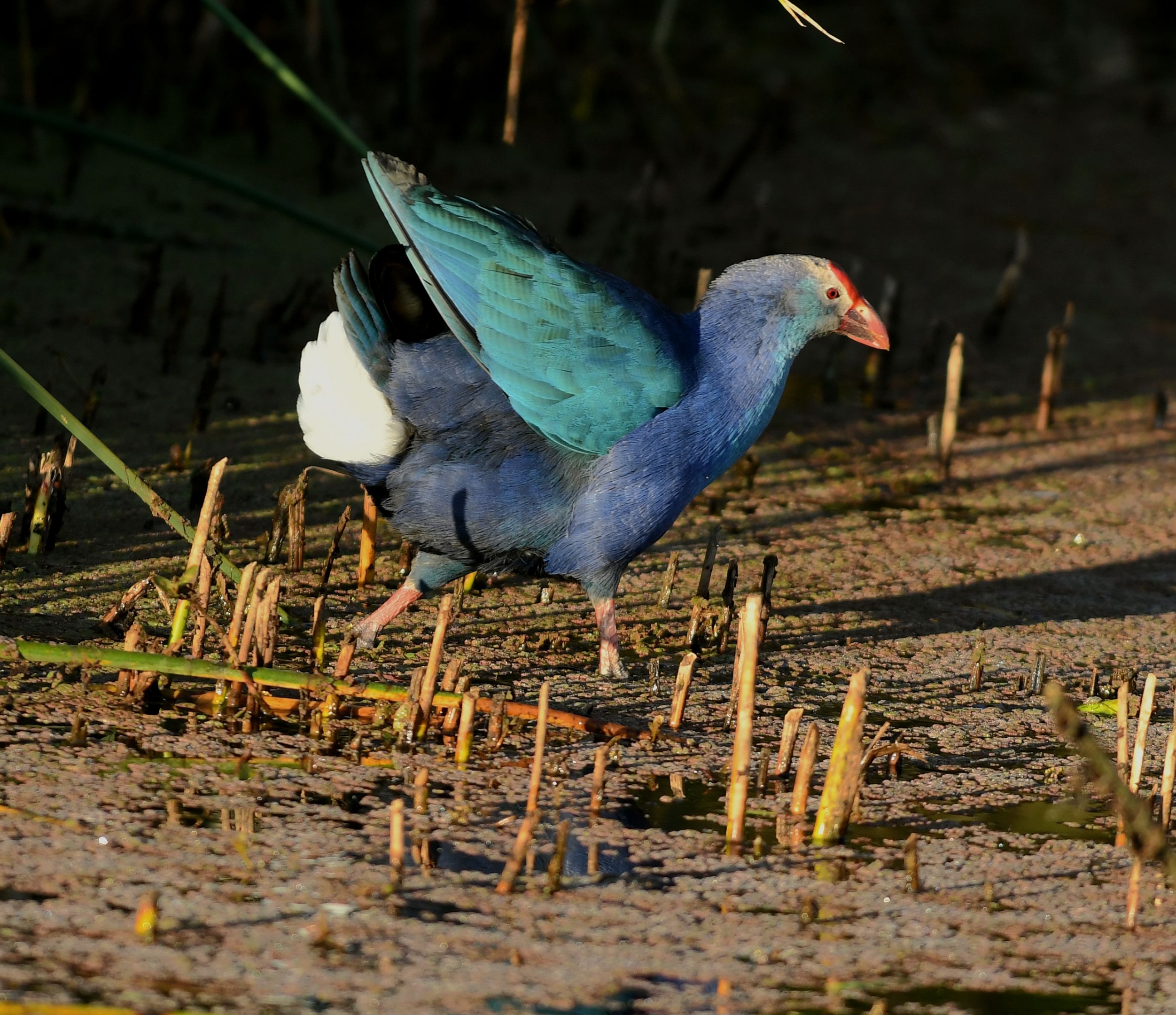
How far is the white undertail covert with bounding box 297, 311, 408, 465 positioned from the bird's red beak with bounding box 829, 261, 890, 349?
3.38 ft

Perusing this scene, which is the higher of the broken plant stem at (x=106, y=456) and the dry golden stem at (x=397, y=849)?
the broken plant stem at (x=106, y=456)

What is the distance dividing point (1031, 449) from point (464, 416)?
8.86ft

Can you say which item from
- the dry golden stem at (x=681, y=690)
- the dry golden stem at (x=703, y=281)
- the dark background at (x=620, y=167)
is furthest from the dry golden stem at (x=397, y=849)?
the dry golden stem at (x=703, y=281)

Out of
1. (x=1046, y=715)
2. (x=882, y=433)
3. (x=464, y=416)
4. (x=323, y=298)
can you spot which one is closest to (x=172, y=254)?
(x=323, y=298)

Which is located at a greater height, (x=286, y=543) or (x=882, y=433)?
(x=882, y=433)

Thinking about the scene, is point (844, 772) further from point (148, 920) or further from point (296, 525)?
point (296, 525)

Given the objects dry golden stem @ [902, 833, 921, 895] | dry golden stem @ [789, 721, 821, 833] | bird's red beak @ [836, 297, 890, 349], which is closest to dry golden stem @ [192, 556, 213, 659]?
dry golden stem @ [789, 721, 821, 833]

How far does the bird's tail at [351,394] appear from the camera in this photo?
336 centimetres

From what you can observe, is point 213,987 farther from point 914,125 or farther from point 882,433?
point 914,125

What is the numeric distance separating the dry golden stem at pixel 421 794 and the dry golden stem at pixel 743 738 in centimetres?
52

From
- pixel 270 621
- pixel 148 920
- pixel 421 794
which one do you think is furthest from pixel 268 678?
pixel 148 920

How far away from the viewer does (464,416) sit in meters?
3.38

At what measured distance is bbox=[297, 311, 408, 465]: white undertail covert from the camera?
11.0ft

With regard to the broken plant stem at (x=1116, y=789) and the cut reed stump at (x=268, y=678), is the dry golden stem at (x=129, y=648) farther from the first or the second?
the broken plant stem at (x=1116, y=789)
